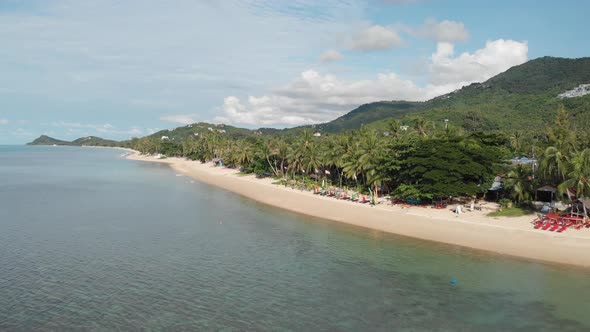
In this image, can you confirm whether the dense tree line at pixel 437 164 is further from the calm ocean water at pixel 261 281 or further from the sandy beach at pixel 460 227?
the calm ocean water at pixel 261 281

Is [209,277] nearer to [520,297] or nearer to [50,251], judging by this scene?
[50,251]

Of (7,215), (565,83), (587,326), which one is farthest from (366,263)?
(565,83)

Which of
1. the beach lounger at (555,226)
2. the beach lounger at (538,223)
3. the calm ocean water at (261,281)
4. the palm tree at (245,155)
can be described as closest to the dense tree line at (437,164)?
the beach lounger at (555,226)

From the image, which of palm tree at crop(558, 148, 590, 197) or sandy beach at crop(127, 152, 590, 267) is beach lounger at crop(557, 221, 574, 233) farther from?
palm tree at crop(558, 148, 590, 197)

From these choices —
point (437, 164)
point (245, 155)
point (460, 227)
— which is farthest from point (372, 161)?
point (245, 155)

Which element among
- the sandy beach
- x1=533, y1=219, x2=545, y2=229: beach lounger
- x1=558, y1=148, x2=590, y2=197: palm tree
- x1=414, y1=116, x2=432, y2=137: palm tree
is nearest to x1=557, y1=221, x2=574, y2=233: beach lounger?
the sandy beach
